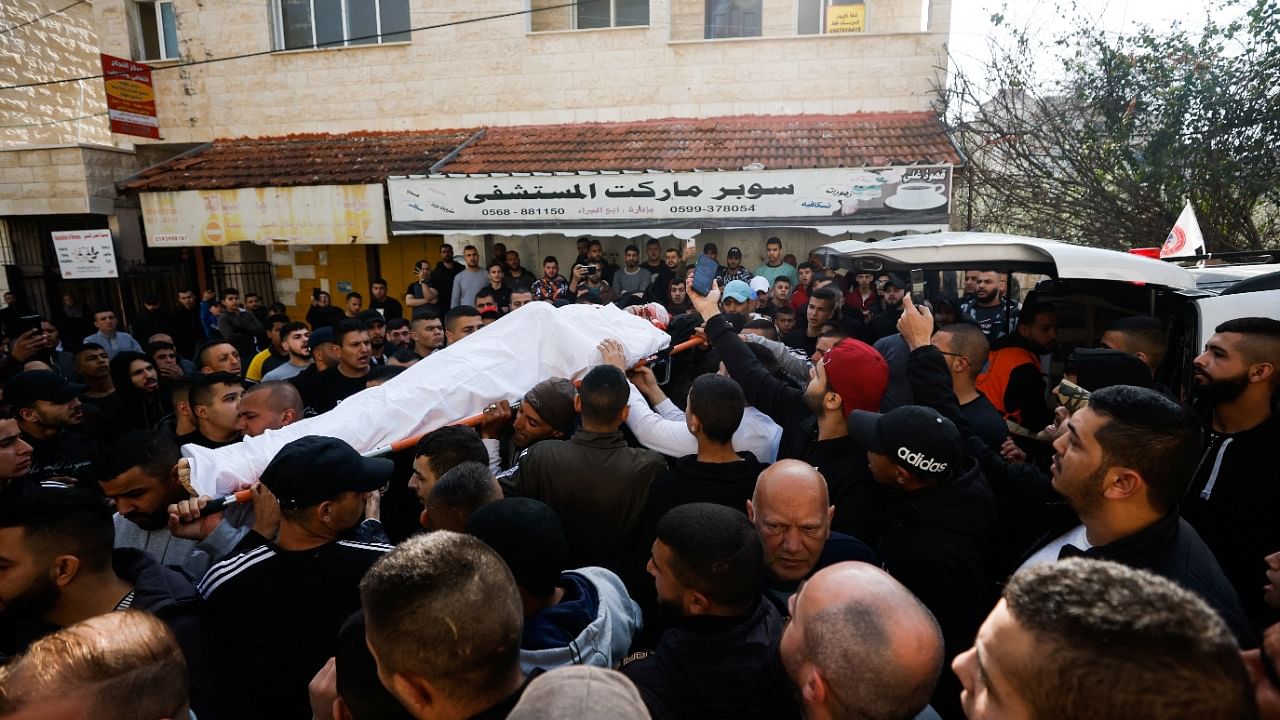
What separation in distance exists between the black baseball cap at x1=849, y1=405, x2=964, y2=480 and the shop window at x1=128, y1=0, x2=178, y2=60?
48.2ft

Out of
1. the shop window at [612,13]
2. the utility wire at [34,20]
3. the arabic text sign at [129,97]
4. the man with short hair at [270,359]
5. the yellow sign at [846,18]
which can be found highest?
the utility wire at [34,20]

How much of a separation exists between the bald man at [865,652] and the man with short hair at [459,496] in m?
1.08

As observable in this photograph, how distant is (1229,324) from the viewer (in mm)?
2549

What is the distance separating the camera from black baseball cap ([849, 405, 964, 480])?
216 cm

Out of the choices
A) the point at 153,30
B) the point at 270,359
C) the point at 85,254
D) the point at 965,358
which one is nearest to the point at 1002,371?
the point at 965,358

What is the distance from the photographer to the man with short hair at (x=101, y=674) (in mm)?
1255

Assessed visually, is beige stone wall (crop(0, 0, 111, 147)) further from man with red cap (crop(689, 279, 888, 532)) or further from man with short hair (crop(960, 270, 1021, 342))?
man with short hair (crop(960, 270, 1021, 342))

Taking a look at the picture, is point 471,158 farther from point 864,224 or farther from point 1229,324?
point 1229,324

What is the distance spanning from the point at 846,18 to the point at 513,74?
5.39m

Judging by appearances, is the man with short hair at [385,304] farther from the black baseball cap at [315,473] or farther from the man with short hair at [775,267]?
the black baseball cap at [315,473]

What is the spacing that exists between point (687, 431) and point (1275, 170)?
25.8 ft

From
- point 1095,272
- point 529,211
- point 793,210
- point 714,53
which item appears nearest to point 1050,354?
point 1095,272

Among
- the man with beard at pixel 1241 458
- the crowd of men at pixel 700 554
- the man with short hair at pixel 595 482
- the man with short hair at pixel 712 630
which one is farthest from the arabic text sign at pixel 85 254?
the man with beard at pixel 1241 458

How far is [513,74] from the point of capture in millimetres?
11133
